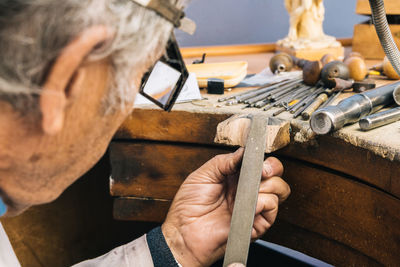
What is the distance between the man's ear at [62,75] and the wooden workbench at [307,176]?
0.67m

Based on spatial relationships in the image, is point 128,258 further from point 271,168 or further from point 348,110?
point 348,110

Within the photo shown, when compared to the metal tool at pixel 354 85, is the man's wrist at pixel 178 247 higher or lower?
lower

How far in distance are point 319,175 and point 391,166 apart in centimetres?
24

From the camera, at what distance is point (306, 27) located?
89.2 inches

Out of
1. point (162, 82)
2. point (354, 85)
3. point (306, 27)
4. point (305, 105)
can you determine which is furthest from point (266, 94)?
point (306, 27)

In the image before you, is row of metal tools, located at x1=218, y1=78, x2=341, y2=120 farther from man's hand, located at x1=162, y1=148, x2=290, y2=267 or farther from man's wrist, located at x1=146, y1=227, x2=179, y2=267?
man's wrist, located at x1=146, y1=227, x2=179, y2=267

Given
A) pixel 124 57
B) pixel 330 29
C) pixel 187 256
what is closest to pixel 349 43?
pixel 330 29

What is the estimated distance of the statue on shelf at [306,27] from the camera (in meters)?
2.18

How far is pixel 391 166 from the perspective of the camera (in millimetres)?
873

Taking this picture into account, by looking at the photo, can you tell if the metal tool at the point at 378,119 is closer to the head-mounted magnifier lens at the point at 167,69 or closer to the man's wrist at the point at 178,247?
the head-mounted magnifier lens at the point at 167,69

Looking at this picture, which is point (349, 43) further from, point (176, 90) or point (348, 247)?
point (176, 90)

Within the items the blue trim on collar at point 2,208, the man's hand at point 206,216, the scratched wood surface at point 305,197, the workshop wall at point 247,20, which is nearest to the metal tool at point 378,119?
the scratched wood surface at point 305,197

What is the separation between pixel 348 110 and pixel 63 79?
717mm

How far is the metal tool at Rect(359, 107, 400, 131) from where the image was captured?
964 millimetres
